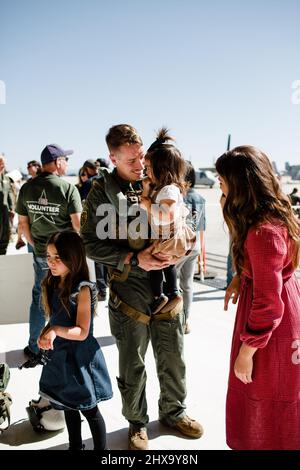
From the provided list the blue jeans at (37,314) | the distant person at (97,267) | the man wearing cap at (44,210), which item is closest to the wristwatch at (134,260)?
the man wearing cap at (44,210)

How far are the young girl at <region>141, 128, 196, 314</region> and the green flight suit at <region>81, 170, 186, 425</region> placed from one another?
0.34 feet

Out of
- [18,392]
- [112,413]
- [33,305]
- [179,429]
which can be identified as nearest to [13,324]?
[33,305]

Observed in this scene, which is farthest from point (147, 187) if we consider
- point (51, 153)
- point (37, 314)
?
point (37, 314)

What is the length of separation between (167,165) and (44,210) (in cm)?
169

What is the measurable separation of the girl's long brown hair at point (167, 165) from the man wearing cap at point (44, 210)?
150cm

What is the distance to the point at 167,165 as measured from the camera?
2.41 metres

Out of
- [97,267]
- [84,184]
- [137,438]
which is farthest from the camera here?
[97,267]

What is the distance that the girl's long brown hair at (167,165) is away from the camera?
2400 mm

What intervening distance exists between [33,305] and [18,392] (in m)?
0.81

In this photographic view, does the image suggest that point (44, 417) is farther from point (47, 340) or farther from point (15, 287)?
point (15, 287)

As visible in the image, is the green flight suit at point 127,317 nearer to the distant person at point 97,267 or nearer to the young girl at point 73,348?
the young girl at point 73,348

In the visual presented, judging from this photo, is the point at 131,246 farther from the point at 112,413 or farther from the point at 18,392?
the point at 18,392

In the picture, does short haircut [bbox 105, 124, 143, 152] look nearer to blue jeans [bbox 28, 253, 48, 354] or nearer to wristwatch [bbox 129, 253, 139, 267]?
wristwatch [bbox 129, 253, 139, 267]

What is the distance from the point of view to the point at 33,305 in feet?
12.7
